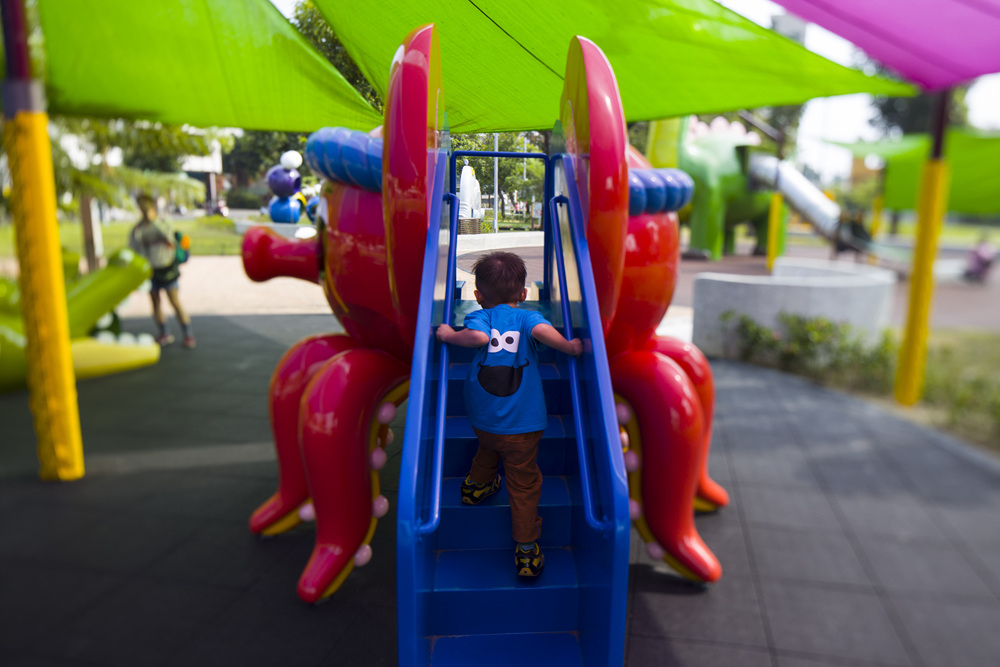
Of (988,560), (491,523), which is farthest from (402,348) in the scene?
(988,560)

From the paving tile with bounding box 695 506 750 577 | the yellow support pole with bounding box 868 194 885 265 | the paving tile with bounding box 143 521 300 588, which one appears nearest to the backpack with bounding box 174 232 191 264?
the paving tile with bounding box 143 521 300 588

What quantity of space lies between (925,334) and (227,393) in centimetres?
547

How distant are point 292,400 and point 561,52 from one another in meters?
2.12

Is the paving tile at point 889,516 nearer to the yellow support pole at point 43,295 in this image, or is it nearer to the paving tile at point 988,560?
the paving tile at point 988,560

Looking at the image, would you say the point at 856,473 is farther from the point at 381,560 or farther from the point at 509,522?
the point at 381,560

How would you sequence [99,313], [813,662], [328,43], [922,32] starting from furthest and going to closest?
[99,313], [328,43], [922,32], [813,662]

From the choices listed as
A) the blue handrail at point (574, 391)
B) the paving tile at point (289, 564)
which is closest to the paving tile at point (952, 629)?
the blue handrail at point (574, 391)

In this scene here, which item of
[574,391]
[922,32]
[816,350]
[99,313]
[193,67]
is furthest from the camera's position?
[816,350]

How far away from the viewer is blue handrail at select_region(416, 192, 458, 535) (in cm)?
171

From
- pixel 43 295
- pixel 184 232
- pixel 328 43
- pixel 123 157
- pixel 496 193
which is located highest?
pixel 328 43

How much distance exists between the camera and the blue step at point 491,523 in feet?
6.91

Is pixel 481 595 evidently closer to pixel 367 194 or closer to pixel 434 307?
pixel 434 307

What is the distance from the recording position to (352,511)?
261cm

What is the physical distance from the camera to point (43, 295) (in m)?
3.68
